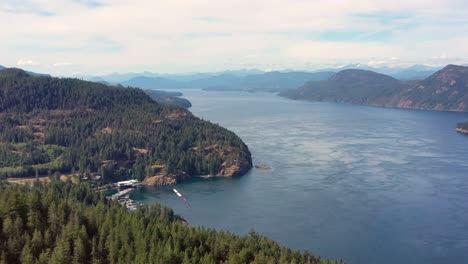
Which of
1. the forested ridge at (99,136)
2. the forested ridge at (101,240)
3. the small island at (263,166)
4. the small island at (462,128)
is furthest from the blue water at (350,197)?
the forested ridge at (101,240)

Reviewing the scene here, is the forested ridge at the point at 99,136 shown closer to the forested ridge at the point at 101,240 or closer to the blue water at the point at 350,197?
the blue water at the point at 350,197

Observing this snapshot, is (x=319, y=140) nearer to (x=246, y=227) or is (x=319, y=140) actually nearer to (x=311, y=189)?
(x=311, y=189)

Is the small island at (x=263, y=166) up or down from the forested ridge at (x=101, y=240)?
down

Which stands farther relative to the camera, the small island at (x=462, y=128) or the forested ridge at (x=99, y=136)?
the small island at (x=462, y=128)

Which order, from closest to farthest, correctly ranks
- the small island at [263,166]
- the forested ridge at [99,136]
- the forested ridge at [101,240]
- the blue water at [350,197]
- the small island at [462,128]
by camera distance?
the forested ridge at [101,240], the blue water at [350,197], the forested ridge at [99,136], the small island at [263,166], the small island at [462,128]

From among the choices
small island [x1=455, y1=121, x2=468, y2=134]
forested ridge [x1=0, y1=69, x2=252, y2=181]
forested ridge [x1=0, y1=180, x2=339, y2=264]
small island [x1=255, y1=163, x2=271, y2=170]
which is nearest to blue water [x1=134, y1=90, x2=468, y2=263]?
small island [x1=255, y1=163, x2=271, y2=170]

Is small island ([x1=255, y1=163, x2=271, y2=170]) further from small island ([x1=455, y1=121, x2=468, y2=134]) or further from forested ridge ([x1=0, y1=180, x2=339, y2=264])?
small island ([x1=455, y1=121, x2=468, y2=134])

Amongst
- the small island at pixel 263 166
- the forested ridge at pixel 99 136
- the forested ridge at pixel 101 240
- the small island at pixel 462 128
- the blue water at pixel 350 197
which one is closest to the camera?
the forested ridge at pixel 101 240
